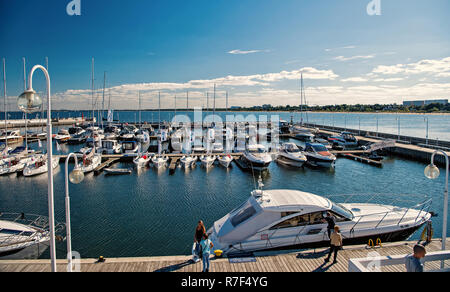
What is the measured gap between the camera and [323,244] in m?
12.0

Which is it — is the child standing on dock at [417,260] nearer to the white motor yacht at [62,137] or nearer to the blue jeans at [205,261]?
the blue jeans at [205,261]

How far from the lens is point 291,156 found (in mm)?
33344

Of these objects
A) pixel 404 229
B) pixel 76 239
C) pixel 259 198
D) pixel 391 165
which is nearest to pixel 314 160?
pixel 391 165

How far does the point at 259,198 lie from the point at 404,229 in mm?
7091

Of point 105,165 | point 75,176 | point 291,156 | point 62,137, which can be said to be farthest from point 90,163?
point 62,137

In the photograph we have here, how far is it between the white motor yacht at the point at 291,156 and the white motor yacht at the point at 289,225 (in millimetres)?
20157

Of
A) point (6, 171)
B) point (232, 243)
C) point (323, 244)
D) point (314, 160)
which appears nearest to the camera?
point (232, 243)

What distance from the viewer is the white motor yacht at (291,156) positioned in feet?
108

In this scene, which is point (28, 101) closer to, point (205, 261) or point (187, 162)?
point (205, 261)

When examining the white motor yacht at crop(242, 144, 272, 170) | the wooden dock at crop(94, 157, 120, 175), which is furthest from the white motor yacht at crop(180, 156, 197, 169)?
the wooden dock at crop(94, 157, 120, 175)
